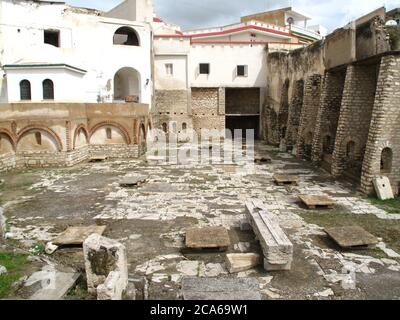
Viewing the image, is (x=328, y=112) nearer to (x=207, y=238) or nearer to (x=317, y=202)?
(x=317, y=202)

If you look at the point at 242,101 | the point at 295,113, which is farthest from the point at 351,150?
the point at 242,101

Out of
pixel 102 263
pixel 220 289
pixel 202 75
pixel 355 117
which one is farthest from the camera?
pixel 202 75

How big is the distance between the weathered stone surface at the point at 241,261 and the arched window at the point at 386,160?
726 cm

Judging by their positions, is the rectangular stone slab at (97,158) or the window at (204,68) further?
the window at (204,68)

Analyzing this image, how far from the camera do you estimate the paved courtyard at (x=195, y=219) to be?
21.9 ft

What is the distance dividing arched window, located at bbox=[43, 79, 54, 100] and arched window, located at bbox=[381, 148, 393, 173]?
16657mm

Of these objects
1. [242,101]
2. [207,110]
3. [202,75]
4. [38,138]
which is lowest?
[38,138]

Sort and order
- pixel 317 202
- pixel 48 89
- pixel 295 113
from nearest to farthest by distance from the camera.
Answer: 1. pixel 317 202
2. pixel 48 89
3. pixel 295 113

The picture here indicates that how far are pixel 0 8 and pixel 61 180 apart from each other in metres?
13.7

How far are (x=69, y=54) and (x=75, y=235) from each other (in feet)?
64.8

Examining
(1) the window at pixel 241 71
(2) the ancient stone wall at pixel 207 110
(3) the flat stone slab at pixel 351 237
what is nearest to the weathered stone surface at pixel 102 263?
(3) the flat stone slab at pixel 351 237

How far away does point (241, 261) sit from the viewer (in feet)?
23.3

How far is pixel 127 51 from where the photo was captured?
87.5 feet

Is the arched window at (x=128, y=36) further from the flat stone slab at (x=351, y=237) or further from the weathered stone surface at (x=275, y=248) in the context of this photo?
the weathered stone surface at (x=275, y=248)
